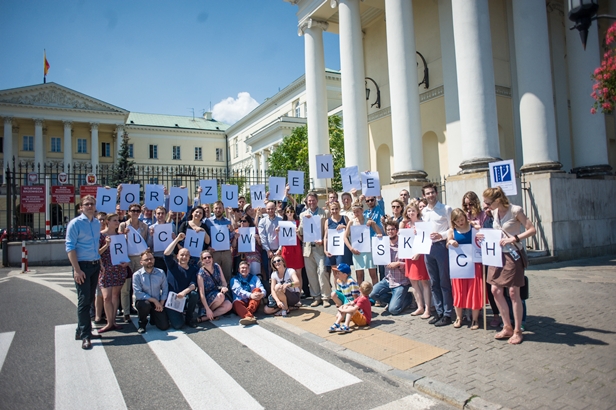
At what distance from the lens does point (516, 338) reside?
5.45 m

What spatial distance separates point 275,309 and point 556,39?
17.9m

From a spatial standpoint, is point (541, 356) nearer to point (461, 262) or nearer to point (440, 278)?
point (461, 262)

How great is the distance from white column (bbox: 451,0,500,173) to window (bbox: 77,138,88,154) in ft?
204

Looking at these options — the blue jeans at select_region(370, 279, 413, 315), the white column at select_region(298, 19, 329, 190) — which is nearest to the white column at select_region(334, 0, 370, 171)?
the white column at select_region(298, 19, 329, 190)

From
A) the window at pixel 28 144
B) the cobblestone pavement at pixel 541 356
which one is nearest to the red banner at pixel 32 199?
the cobblestone pavement at pixel 541 356

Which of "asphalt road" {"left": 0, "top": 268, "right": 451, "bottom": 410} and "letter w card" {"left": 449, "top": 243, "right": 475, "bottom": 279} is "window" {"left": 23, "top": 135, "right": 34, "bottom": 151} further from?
"letter w card" {"left": 449, "top": 243, "right": 475, "bottom": 279}

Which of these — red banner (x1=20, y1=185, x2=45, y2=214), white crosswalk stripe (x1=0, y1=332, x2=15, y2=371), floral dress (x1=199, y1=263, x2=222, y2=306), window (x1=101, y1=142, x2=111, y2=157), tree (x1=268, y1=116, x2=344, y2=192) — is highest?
window (x1=101, y1=142, x2=111, y2=157)

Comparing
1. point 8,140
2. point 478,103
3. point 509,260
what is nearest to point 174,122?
point 8,140

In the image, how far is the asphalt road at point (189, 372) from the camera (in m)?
4.29

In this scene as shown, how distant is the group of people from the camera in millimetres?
6215

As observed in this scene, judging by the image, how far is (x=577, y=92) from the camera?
622 inches

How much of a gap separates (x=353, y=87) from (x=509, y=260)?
1360 cm

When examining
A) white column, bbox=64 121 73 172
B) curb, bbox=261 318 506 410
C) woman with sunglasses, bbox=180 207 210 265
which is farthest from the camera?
white column, bbox=64 121 73 172

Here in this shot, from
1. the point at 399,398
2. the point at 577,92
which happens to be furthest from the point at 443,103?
the point at 399,398
